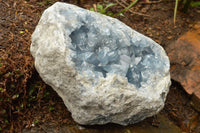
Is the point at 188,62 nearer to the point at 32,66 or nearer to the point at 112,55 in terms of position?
the point at 112,55

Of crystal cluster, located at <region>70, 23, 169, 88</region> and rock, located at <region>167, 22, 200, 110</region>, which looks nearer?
crystal cluster, located at <region>70, 23, 169, 88</region>

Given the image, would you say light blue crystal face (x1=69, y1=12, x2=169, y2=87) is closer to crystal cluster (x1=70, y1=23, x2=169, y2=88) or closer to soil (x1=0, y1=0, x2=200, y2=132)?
crystal cluster (x1=70, y1=23, x2=169, y2=88)

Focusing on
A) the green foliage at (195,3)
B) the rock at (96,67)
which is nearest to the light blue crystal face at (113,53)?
the rock at (96,67)

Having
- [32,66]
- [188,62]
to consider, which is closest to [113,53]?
[32,66]

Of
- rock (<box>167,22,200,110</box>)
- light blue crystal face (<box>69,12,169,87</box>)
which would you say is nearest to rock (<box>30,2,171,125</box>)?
light blue crystal face (<box>69,12,169,87</box>)

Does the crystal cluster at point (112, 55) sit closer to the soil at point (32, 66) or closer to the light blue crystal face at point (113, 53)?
the light blue crystal face at point (113, 53)

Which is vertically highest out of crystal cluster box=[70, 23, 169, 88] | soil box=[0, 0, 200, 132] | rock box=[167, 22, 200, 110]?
crystal cluster box=[70, 23, 169, 88]

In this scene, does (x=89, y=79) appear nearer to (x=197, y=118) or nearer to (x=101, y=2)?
(x=197, y=118)
